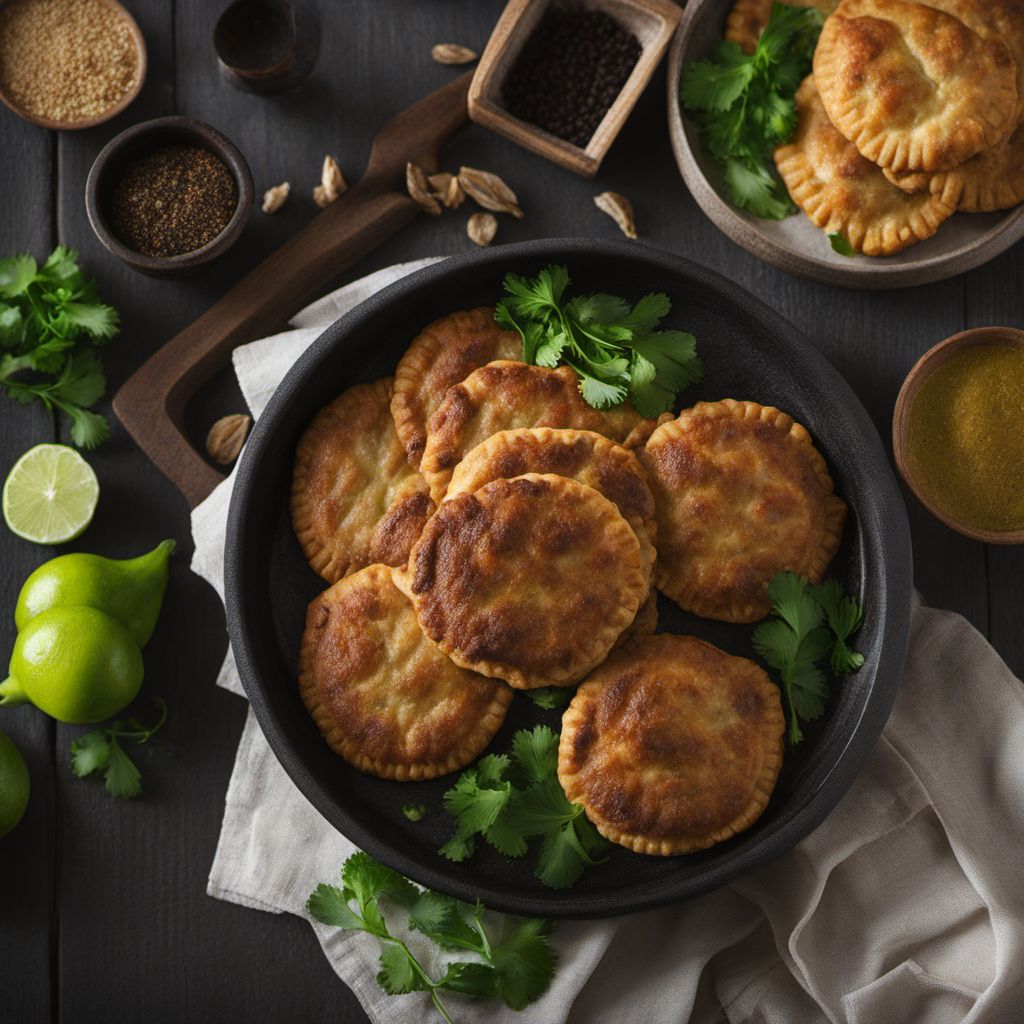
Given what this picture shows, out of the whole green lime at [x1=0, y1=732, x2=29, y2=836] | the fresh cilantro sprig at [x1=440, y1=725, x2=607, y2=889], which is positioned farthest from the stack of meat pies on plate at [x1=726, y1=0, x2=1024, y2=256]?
the whole green lime at [x1=0, y1=732, x2=29, y2=836]

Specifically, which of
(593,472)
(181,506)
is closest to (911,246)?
(593,472)

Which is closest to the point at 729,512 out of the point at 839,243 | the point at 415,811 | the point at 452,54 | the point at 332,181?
the point at 839,243

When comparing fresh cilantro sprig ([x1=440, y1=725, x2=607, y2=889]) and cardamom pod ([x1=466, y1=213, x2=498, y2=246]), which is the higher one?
cardamom pod ([x1=466, y1=213, x2=498, y2=246])

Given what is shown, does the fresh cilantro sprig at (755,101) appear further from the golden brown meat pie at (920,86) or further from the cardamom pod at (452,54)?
the cardamom pod at (452,54)

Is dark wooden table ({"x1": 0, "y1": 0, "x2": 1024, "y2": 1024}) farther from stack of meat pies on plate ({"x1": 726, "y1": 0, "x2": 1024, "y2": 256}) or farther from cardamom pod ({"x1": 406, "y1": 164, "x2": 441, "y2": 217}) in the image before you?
stack of meat pies on plate ({"x1": 726, "y1": 0, "x2": 1024, "y2": 256})

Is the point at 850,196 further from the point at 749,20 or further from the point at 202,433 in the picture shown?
the point at 202,433

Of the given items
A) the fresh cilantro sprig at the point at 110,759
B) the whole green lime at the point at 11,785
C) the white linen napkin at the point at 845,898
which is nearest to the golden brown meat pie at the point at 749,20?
the white linen napkin at the point at 845,898

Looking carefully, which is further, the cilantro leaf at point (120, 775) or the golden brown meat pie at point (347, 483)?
the cilantro leaf at point (120, 775)
